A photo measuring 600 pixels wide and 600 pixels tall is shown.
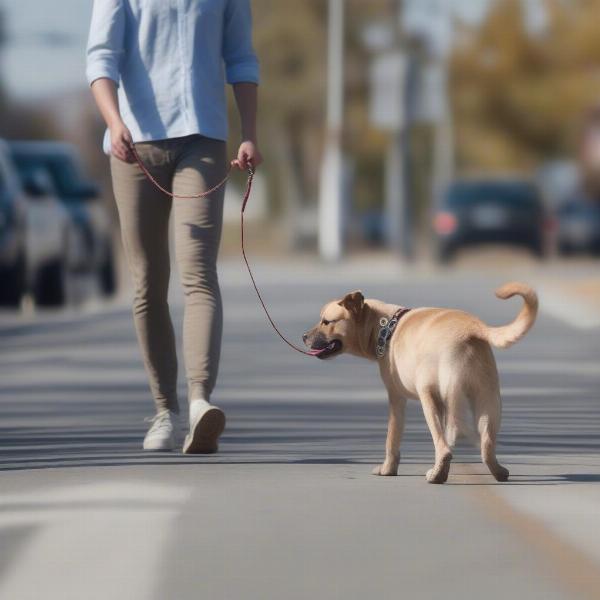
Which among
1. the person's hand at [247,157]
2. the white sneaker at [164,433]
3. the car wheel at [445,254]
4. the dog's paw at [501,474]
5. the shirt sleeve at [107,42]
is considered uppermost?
the shirt sleeve at [107,42]

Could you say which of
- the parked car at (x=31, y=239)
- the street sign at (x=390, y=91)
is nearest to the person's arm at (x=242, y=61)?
the parked car at (x=31, y=239)

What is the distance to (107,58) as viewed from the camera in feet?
31.7

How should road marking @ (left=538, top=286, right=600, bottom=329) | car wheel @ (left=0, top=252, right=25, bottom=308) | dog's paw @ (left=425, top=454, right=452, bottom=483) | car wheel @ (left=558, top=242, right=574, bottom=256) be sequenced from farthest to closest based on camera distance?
car wheel @ (left=558, top=242, right=574, bottom=256) → car wheel @ (left=0, top=252, right=25, bottom=308) → road marking @ (left=538, top=286, right=600, bottom=329) → dog's paw @ (left=425, top=454, right=452, bottom=483)

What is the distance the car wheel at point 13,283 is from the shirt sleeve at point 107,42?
12.0 meters

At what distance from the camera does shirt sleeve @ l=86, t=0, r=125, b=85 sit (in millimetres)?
9641

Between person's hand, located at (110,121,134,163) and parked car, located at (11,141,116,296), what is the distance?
15244mm

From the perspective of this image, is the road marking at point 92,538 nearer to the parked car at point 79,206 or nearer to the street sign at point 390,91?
the parked car at point 79,206

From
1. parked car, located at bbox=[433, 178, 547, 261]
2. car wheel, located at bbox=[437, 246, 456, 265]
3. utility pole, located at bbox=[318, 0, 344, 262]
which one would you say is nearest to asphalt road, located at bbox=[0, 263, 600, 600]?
parked car, located at bbox=[433, 178, 547, 261]

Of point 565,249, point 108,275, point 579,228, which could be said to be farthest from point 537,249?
point 108,275

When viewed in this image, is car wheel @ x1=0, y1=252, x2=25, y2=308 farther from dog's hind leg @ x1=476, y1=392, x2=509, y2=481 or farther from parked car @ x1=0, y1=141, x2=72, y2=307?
dog's hind leg @ x1=476, y1=392, x2=509, y2=481

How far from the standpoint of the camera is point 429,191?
7931 centimetres

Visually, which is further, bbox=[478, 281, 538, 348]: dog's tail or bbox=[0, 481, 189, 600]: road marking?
bbox=[478, 281, 538, 348]: dog's tail

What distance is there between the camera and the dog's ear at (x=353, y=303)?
8898 mm

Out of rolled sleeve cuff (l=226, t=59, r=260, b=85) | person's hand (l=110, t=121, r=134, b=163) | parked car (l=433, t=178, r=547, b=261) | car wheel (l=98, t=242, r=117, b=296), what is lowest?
parked car (l=433, t=178, r=547, b=261)
